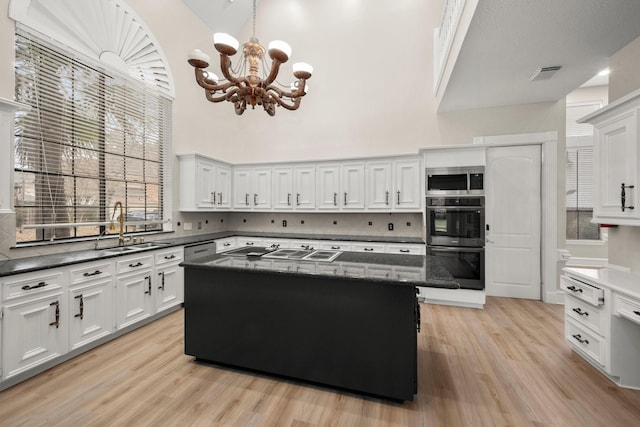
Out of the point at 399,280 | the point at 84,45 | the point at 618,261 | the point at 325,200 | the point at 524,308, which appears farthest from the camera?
the point at 325,200

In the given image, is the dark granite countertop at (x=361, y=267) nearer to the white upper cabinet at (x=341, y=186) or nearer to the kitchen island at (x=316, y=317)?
the kitchen island at (x=316, y=317)

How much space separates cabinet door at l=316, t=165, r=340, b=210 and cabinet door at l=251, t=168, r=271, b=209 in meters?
0.98

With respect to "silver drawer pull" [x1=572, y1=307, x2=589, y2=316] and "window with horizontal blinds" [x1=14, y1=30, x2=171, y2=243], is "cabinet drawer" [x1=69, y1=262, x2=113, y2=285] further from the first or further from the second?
"silver drawer pull" [x1=572, y1=307, x2=589, y2=316]

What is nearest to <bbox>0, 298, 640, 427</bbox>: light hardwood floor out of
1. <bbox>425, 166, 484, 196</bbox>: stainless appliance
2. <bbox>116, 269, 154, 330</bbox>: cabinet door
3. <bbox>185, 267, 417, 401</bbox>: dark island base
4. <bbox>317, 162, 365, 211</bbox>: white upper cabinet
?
<bbox>185, 267, 417, 401</bbox>: dark island base

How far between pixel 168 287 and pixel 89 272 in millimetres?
1093

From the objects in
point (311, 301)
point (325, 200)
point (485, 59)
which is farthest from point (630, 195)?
point (325, 200)

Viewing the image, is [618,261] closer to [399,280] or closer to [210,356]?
[399,280]

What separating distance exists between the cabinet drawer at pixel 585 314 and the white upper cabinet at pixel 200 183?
488cm

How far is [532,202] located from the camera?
4.21 meters

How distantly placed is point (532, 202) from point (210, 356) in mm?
4709

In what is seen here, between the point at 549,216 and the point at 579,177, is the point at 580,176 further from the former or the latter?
the point at 549,216

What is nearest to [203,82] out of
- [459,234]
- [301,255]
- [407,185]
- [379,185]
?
[301,255]

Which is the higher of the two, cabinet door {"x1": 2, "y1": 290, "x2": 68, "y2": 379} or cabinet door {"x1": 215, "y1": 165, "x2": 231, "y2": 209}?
cabinet door {"x1": 215, "y1": 165, "x2": 231, "y2": 209}

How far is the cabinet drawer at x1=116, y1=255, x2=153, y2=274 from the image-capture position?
3012 millimetres
